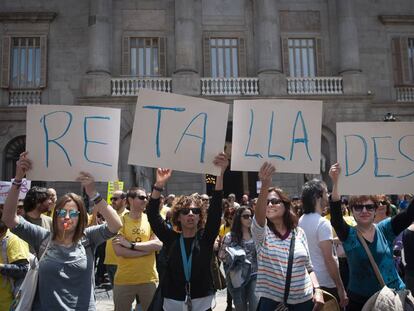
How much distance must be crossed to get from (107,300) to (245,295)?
364cm

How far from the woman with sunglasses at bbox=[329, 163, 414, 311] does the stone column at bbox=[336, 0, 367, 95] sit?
628 inches

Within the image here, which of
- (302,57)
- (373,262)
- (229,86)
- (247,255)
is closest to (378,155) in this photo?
(373,262)

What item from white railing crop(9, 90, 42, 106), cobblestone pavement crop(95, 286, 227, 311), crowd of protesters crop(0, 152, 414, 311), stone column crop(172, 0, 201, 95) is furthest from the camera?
white railing crop(9, 90, 42, 106)

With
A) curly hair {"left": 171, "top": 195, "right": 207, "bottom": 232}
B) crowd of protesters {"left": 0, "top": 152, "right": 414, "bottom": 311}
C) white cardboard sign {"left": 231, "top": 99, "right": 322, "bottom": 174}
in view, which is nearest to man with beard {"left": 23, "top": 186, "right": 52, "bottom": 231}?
crowd of protesters {"left": 0, "top": 152, "right": 414, "bottom": 311}

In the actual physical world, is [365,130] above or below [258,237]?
above

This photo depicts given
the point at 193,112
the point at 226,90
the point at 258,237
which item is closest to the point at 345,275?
the point at 258,237

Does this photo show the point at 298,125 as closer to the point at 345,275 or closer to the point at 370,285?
the point at 370,285

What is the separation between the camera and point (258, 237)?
12.3 feet

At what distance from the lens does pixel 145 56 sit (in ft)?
65.2

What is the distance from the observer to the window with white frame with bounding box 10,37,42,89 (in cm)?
1962

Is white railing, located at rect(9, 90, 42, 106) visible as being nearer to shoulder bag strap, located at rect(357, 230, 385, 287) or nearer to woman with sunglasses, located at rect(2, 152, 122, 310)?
woman with sunglasses, located at rect(2, 152, 122, 310)

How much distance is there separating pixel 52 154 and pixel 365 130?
2892mm

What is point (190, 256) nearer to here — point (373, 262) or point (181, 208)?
point (181, 208)

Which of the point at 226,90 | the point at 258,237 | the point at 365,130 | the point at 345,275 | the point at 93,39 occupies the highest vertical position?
the point at 93,39
